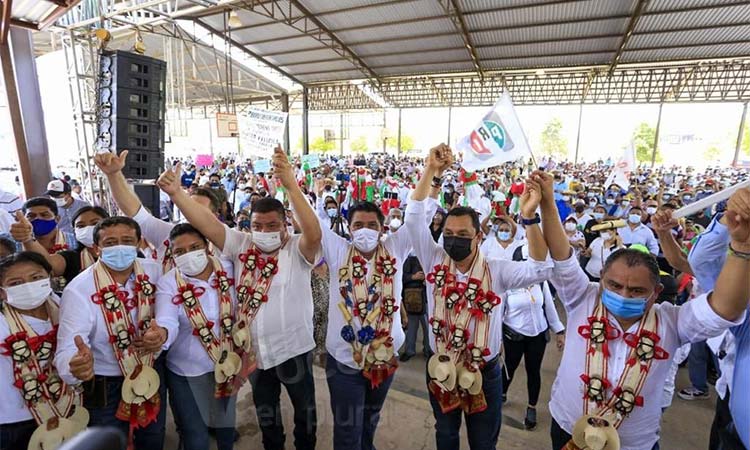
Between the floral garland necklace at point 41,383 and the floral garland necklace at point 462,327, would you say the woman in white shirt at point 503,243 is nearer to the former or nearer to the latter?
the floral garland necklace at point 462,327

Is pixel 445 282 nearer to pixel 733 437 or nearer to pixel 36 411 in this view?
pixel 733 437

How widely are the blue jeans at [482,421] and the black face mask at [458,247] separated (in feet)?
2.08

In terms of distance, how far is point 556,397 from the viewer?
6.32 feet

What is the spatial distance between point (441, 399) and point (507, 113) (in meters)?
2.04

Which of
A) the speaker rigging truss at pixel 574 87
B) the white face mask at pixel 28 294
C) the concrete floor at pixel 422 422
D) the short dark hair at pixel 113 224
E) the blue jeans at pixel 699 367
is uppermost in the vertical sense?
the speaker rigging truss at pixel 574 87

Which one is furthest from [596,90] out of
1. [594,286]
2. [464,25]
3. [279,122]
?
[594,286]

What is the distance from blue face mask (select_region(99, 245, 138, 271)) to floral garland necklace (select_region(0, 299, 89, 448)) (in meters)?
0.39

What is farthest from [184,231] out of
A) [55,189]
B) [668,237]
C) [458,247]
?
[55,189]

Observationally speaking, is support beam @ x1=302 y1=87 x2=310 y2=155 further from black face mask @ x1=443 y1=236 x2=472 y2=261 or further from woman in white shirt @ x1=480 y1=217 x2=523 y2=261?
black face mask @ x1=443 y1=236 x2=472 y2=261

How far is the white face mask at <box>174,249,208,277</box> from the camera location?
2.18 m

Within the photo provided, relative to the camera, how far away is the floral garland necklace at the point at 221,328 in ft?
7.04

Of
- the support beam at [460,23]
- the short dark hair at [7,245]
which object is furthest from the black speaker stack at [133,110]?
the support beam at [460,23]

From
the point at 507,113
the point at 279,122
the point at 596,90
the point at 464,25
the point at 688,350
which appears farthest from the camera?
the point at 596,90

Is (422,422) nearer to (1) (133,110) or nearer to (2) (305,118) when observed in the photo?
(1) (133,110)
